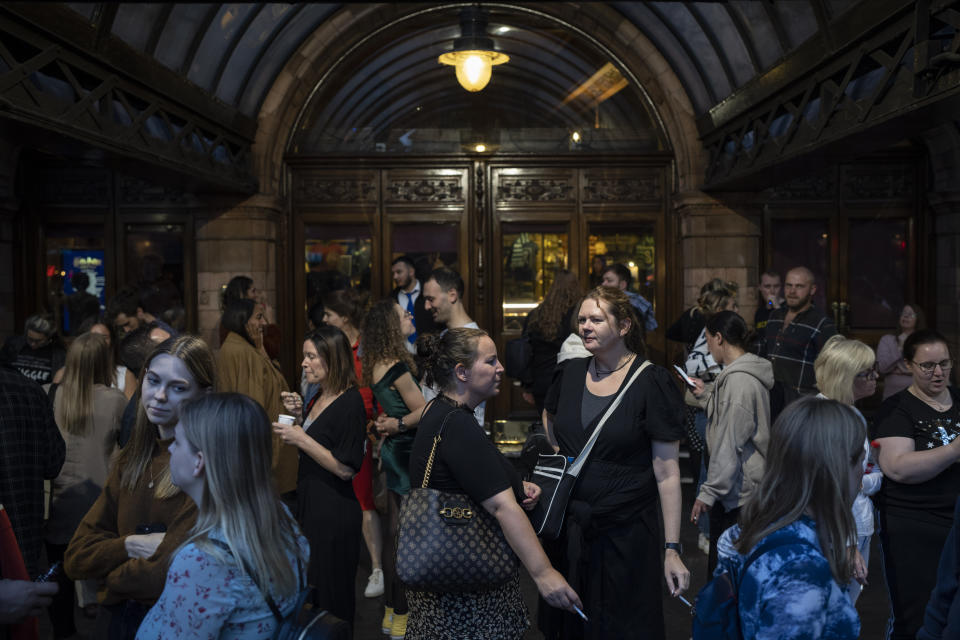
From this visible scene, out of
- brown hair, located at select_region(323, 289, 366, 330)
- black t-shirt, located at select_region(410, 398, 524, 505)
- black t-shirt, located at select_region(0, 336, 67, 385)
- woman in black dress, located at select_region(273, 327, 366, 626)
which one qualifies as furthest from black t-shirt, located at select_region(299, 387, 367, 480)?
black t-shirt, located at select_region(0, 336, 67, 385)

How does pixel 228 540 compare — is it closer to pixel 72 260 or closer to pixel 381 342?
pixel 381 342

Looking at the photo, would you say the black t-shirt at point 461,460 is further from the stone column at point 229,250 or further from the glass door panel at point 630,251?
the glass door panel at point 630,251

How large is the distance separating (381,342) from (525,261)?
19.9 feet

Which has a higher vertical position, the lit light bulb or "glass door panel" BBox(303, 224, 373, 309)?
the lit light bulb

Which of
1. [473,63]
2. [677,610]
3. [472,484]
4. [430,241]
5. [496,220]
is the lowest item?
[677,610]

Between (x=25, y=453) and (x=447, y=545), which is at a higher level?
(x=25, y=453)

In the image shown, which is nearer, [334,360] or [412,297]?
[334,360]

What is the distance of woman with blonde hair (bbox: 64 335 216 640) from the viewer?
239 centimetres

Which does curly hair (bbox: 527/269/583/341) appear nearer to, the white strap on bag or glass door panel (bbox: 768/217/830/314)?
the white strap on bag

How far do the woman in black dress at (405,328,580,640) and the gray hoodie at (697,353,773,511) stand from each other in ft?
5.29

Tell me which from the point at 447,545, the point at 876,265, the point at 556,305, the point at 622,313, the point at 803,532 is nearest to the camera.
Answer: the point at 803,532

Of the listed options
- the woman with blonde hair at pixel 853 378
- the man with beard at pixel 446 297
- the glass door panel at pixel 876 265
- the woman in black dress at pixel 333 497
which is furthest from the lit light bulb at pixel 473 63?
the woman with blonde hair at pixel 853 378

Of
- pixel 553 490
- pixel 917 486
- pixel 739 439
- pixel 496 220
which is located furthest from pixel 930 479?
pixel 496 220

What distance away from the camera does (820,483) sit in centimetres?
212
